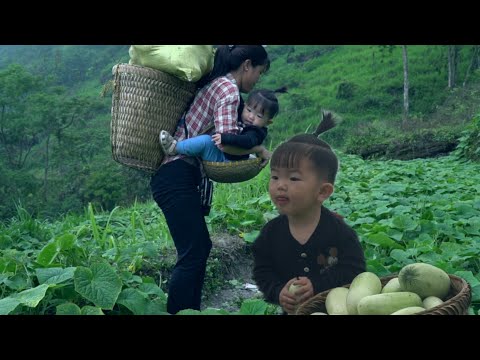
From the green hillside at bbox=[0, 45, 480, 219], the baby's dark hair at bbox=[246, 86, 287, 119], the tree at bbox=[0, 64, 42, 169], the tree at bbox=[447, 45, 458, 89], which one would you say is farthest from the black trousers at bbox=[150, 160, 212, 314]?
the tree at bbox=[0, 64, 42, 169]

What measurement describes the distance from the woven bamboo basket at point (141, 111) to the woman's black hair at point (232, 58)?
17 centimetres

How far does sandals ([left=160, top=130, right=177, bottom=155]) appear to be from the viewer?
2.96 metres

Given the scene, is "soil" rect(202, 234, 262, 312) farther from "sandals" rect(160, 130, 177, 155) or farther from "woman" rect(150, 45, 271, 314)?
"sandals" rect(160, 130, 177, 155)

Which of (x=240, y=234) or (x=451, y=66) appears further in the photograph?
(x=451, y=66)

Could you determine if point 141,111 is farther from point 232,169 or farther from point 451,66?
point 451,66

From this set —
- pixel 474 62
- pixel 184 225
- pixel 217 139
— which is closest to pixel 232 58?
pixel 217 139

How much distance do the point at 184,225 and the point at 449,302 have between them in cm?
115

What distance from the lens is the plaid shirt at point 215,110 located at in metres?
2.86

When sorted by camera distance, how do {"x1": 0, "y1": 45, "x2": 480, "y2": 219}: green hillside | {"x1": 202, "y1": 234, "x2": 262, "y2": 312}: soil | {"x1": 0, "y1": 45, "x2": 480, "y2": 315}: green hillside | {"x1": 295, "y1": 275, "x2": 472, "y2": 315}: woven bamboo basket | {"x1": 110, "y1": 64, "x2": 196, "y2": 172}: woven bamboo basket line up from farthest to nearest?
{"x1": 0, "y1": 45, "x2": 480, "y2": 219}: green hillside < {"x1": 202, "y1": 234, "x2": 262, "y2": 312}: soil < {"x1": 0, "y1": 45, "x2": 480, "y2": 315}: green hillside < {"x1": 110, "y1": 64, "x2": 196, "y2": 172}: woven bamboo basket < {"x1": 295, "y1": 275, "x2": 472, "y2": 315}: woven bamboo basket

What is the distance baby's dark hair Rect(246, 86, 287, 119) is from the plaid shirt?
67 mm

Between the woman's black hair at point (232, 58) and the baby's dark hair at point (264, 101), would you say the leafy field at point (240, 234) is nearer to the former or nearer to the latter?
the baby's dark hair at point (264, 101)

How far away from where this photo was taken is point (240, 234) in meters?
4.53

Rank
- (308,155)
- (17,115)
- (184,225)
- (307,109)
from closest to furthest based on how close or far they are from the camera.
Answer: (308,155)
(184,225)
(307,109)
(17,115)

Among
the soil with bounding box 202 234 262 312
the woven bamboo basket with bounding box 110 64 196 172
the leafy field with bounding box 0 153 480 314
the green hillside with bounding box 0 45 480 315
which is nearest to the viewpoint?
the woven bamboo basket with bounding box 110 64 196 172
